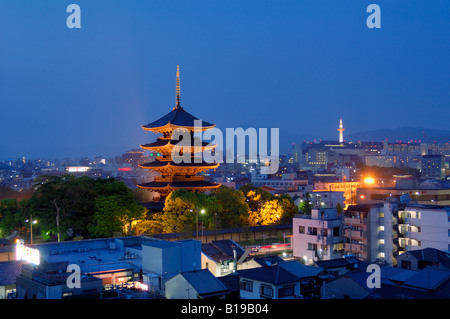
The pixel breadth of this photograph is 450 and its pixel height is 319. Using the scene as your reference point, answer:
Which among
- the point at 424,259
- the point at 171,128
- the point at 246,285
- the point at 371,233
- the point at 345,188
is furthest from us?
the point at 345,188

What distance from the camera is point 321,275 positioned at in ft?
44.1

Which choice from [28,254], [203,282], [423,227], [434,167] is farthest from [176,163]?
[434,167]

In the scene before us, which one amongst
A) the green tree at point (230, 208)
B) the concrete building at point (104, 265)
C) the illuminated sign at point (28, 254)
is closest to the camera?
the concrete building at point (104, 265)

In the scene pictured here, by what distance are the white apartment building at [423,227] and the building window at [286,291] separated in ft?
36.2

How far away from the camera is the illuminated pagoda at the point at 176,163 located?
31.1 metres

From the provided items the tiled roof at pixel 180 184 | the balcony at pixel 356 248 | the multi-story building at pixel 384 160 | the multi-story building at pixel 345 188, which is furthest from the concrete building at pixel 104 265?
the multi-story building at pixel 384 160

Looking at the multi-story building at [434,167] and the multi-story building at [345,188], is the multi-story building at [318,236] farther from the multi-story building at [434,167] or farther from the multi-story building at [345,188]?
the multi-story building at [434,167]

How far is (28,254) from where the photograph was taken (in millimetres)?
15898

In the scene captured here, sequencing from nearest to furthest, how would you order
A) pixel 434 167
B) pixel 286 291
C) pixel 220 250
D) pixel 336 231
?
pixel 286 291, pixel 220 250, pixel 336 231, pixel 434 167

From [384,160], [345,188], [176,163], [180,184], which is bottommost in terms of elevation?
[345,188]

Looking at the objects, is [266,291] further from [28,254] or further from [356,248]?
[356,248]

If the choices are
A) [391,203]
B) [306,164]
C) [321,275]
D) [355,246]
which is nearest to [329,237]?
[355,246]

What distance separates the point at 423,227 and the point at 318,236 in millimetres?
4471
